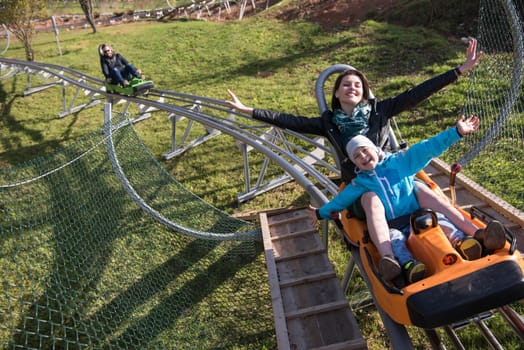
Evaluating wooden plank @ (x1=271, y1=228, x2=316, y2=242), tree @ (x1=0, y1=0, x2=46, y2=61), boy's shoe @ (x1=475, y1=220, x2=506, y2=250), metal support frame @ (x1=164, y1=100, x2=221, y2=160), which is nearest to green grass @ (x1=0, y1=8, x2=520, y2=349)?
metal support frame @ (x1=164, y1=100, x2=221, y2=160)

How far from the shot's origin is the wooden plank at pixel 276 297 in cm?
227

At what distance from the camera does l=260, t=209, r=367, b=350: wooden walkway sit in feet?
7.59

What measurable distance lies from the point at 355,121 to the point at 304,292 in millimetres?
1183

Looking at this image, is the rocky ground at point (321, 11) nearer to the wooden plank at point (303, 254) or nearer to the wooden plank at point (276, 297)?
the wooden plank at point (276, 297)

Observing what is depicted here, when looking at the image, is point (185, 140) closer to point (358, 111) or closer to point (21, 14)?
point (358, 111)

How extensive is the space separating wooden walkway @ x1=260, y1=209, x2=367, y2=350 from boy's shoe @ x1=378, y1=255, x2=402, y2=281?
28.0 inches

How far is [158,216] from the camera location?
365cm

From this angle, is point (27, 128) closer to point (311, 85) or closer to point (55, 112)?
point (55, 112)

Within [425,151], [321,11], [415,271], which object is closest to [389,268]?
[415,271]

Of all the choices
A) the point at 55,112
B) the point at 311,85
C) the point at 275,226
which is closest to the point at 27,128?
the point at 55,112

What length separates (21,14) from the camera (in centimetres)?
1028

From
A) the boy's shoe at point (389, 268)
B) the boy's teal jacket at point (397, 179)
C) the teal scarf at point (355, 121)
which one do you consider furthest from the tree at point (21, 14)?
the boy's shoe at point (389, 268)

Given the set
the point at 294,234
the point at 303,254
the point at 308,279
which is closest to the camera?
the point at 308,279

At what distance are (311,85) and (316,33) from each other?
11.1 feet
